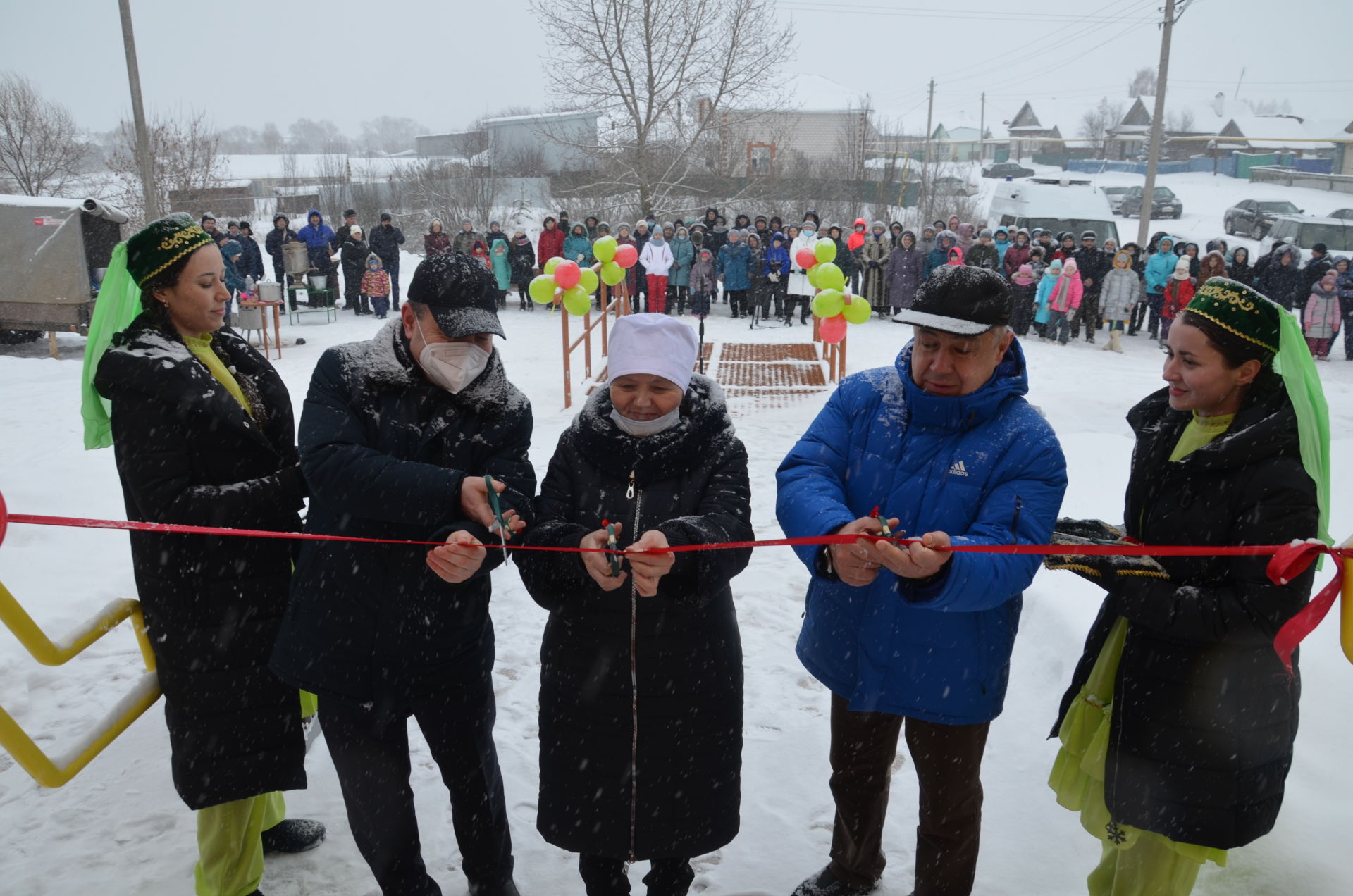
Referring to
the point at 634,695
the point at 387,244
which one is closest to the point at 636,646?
the point at 634,695

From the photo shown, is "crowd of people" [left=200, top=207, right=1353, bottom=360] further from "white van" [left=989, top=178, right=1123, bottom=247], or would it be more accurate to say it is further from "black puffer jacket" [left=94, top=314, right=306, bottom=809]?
"black puffer jacket" [left=94, top=314, right=306, bottom=809]

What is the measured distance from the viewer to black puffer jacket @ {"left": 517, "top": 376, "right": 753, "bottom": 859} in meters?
2.30

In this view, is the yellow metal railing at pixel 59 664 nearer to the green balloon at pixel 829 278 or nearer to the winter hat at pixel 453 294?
the winter hat at pixel 453 294

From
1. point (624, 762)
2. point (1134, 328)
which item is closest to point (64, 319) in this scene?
point (624, 762)

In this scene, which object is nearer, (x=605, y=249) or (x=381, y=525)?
(x=381, y=525)

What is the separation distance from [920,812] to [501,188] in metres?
34.7

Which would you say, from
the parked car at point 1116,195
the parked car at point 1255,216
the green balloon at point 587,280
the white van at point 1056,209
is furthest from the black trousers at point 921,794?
the parked car at point 1116,195

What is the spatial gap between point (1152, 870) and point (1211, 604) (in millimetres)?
843

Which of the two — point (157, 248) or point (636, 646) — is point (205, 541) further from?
point (636, 646)

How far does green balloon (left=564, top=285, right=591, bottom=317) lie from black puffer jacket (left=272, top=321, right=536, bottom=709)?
6729 mm

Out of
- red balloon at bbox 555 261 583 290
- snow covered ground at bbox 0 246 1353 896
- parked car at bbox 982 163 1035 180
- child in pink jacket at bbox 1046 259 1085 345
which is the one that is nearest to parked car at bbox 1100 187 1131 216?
parked car at bbox 982 163 1035 180

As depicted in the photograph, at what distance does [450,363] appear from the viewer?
233 cm

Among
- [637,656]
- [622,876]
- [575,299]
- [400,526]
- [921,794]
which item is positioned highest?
[575,299]

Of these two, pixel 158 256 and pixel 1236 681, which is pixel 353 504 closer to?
pixel 158 256
